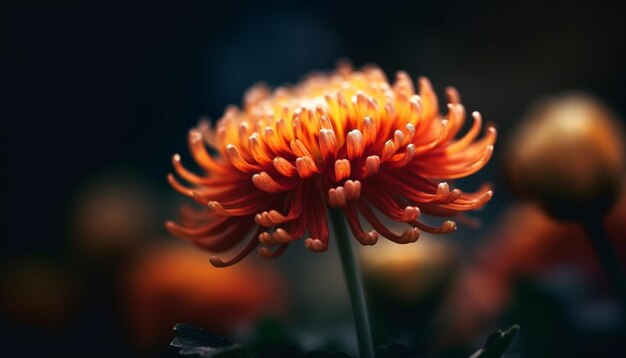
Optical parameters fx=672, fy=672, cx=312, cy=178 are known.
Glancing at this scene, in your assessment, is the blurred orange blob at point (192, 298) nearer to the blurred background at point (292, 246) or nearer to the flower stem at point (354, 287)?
the blurred background at point (292, 246)

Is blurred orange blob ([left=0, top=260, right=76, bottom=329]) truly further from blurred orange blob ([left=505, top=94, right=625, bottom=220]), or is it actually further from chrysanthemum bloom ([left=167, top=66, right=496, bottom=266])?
blurred orange blob ([left=505, top=94, right=625, bottom=220])

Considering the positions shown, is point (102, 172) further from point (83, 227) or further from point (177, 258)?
point (177, 258)

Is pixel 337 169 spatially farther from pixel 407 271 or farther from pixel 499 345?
pixel 407 271

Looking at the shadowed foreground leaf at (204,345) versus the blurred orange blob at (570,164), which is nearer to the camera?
the shadowed foreground leaf at (204,345)

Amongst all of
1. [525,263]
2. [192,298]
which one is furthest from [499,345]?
[192,298]

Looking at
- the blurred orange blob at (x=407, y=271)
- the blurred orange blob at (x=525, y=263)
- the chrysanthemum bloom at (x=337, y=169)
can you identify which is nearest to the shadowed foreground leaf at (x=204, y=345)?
the chrysanthemum bloom at (x=337, y=169)

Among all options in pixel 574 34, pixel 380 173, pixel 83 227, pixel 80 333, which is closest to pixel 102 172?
pixel 83 227

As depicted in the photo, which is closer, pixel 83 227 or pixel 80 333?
pixel 80 333

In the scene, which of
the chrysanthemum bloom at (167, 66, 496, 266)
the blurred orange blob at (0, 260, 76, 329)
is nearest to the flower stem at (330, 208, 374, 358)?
the chrysanthemum bloom at (167, 66, 496, 266)
